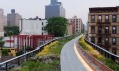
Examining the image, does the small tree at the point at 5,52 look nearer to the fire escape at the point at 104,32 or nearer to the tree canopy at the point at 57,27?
the tree canopy at the point at 57,27

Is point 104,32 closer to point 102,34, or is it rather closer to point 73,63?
point 102,34

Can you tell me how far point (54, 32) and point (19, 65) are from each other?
329 feet

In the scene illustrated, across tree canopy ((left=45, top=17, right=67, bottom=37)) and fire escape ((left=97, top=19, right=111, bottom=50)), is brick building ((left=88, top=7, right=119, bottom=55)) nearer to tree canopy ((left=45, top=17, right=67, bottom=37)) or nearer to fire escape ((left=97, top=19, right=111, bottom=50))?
fire escape ((left=97, top=19, right=111, bottom=50))

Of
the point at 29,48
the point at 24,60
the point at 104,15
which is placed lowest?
the point at 29,48

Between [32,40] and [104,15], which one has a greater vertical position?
[104,15]

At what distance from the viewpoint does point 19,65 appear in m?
20.6

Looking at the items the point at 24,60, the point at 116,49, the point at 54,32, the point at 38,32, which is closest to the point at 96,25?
the point at 116,49

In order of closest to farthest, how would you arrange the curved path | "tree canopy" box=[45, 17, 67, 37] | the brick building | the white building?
1. the curved path
2. the brick building
3. "tree canopy" box=[45, 17, 67, 37]
4. the white building

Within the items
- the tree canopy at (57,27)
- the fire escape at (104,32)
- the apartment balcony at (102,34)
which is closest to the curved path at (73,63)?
the fire escape at (104,32)

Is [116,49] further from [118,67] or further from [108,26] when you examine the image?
[118,67]

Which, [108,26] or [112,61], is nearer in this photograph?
[112,61]

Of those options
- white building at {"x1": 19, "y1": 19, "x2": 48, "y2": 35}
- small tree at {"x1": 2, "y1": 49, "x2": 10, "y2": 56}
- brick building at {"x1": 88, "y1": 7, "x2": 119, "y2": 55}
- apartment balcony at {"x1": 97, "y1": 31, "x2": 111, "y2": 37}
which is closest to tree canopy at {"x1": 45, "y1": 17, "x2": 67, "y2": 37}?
white building at {"x1": 19, "y1": 19, "x2": 48, "y2": 35}

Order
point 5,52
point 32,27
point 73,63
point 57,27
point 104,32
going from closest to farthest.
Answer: point 73,63 → point 104,32 → point 5,52 → point 57,27 → point 32,27

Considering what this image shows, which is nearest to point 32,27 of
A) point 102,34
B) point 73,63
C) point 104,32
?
point 102,34
